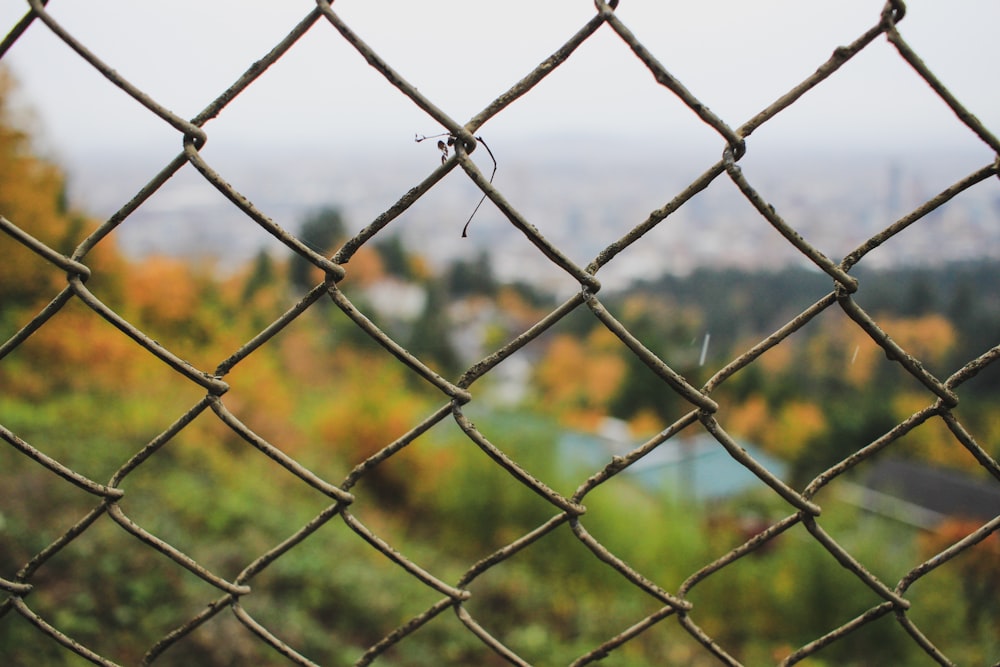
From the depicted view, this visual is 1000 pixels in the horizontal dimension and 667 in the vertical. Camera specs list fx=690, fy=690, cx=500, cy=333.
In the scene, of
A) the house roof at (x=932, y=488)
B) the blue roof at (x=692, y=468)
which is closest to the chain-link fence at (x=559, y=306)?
the house roof at (x=932, y=488)

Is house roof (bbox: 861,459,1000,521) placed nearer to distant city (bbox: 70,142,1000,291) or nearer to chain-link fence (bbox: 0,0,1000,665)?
distant city (bbox: 70,142,1000,291)

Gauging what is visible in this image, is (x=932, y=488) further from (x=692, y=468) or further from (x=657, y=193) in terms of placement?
(x=657, y=193)

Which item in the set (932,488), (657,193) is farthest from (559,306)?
(932,488)

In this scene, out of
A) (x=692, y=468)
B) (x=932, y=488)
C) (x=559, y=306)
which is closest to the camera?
(x=559, y=306)

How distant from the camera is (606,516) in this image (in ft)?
35.2

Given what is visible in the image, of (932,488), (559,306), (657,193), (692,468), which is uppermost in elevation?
(692,468)

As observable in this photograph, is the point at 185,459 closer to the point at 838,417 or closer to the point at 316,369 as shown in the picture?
the point at 838,417

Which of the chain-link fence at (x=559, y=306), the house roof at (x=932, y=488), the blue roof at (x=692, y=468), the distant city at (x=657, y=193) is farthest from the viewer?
the blue roof at (x=692, y=468)

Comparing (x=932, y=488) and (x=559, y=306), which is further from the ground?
(x=932, y=488)

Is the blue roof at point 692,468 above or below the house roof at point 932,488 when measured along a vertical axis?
above

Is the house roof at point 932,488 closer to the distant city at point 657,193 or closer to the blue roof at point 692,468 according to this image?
the blue roof at point 692,468

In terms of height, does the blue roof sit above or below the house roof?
above

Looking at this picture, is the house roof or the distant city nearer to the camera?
the distant city

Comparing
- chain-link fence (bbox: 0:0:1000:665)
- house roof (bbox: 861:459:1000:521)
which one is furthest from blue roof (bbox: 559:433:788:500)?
chain-link fence (bbox: 0:0:1000:665)
